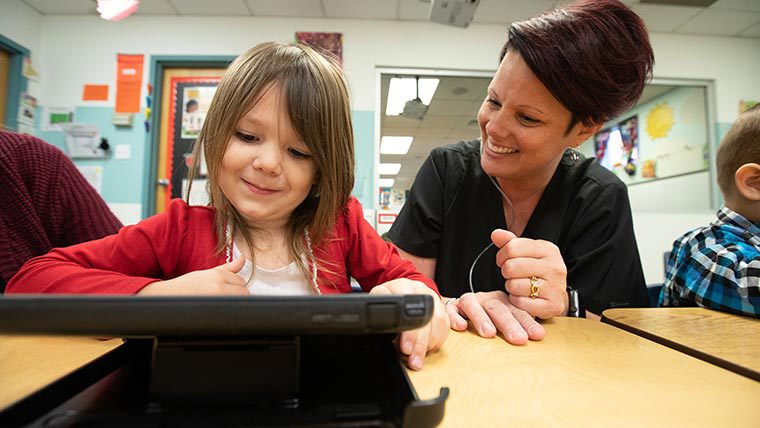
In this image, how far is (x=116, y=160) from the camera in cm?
291

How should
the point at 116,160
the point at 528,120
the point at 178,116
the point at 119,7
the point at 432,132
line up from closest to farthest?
the point at 528,120
the point at 119,7
the point at 116,160
the point at 178,116
the point at 432,132

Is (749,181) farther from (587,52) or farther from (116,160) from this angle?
(116,160)

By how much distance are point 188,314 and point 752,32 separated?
4735 mm

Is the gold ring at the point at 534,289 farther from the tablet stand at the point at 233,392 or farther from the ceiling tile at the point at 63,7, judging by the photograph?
the ceiling tile at the point at 63,7

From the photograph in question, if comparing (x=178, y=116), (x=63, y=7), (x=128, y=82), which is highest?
(x=63, y=7)

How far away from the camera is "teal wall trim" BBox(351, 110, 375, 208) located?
2.94 meters

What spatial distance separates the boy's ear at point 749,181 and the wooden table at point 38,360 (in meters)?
1.32

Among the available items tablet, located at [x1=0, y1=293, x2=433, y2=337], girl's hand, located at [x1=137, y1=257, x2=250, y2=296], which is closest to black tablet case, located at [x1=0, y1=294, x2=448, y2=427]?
tablet, located at [x1=0, y1=293, x2=433, y2=337]

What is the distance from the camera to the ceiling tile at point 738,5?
115 inches

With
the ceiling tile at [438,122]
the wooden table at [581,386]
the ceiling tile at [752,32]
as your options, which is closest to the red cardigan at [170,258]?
the wooden table at [581,386]

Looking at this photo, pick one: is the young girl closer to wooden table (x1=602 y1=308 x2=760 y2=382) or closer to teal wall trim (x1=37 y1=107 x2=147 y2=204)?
wooden table (x1=602 y1=308 x2=760 y2=382)

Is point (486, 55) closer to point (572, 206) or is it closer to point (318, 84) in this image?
point (572, 206)

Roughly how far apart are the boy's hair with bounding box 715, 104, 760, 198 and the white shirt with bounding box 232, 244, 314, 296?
3.63 ft

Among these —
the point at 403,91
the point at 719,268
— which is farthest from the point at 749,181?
the point at 403,91
